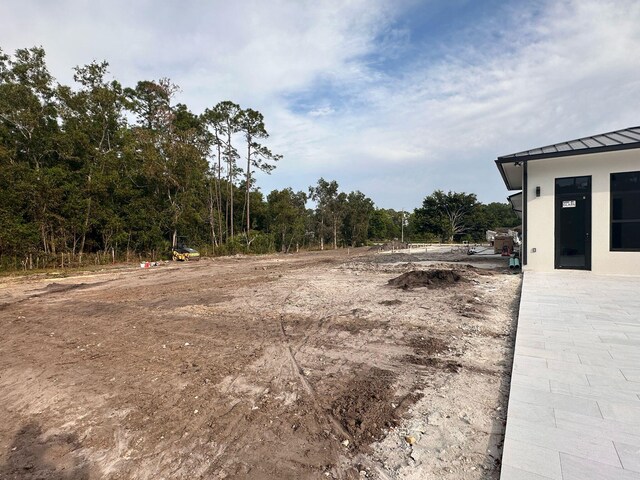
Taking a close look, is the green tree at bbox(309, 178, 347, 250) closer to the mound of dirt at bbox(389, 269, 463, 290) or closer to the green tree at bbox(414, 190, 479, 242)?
the green tree at bbox(414, 190, 479, 242)

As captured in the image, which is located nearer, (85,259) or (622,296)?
(622,296)

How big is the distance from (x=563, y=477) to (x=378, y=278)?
8.38m

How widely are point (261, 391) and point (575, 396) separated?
8.86 ft

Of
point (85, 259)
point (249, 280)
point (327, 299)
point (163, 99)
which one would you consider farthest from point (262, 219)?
point (327, 299)

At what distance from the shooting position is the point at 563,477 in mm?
1673

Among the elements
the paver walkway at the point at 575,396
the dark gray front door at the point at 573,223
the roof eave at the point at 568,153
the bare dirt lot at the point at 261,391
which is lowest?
the bare dirt lot at the point at 261,391

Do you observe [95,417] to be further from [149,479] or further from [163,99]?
[163,99]

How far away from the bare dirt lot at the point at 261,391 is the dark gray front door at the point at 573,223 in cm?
362

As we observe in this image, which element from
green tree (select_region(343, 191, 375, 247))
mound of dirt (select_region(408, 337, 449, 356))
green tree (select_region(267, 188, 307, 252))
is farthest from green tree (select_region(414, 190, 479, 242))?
mound of dirt (select_region(408, 337, 449, 356))

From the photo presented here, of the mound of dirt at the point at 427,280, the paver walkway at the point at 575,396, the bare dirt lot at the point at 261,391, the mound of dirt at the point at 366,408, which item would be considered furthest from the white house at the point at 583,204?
the mound of dirt at the point at 366,408

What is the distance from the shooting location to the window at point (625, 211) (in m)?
7.77

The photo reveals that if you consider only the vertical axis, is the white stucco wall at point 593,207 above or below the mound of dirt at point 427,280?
above

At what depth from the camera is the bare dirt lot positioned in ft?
6.86

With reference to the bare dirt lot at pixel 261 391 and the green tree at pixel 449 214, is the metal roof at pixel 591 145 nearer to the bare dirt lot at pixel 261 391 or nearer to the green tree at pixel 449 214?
the bare dirt lot at pixel 261 391
